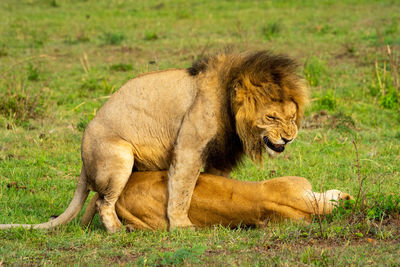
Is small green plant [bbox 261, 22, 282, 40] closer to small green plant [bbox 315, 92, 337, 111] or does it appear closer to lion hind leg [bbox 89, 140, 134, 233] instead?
small green plant [bbox 315, 92, 337, 111]

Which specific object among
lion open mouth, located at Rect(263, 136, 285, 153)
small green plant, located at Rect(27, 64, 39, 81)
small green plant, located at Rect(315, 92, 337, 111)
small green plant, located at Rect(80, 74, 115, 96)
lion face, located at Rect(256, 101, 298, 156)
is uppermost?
lion face, located at Rect(256, 101, 298, 156)

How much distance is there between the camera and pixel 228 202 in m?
5.07

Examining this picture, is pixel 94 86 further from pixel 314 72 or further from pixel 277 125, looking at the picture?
pixel 277 125

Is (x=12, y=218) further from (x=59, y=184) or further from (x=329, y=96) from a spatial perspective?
(x=329, y=96)

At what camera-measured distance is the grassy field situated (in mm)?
4656

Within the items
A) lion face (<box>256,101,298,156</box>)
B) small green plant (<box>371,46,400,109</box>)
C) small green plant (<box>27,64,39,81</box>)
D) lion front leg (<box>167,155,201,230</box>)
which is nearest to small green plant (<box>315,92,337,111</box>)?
small green plant (<box>371,46,400,109</box>)

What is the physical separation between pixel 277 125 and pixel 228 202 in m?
0.71

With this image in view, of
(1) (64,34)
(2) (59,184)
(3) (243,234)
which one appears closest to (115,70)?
(1) (64,34)

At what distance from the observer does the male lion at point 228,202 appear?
505cm

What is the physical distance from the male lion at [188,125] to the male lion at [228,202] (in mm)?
104

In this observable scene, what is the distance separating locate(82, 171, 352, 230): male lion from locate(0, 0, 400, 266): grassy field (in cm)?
13

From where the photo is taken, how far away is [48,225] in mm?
5328

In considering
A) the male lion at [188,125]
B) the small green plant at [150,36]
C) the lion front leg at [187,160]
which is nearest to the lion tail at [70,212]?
the male lion at [188,125]

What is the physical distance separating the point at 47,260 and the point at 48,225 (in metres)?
0.89
